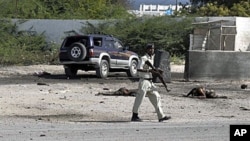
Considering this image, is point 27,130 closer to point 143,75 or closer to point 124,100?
point 143,75

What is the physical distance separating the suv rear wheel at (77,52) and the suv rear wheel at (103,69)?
1.01m

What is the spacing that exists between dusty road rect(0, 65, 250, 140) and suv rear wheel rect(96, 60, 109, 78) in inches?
14.3

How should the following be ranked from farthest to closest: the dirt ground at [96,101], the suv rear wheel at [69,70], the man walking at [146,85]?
the suv rear wheel at [69,70]
the dirt ground at [96,101]
the man walking at [146,85]

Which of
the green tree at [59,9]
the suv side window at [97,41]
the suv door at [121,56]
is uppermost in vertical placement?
the green tree at [59,9]

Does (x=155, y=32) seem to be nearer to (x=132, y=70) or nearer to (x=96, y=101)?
(x=132, y=70)

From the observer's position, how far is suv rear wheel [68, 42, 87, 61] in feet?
98.4

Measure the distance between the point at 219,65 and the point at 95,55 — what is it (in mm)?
5510

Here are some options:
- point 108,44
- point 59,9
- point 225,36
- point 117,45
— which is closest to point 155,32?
point 225,36

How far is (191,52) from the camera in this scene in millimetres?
29000

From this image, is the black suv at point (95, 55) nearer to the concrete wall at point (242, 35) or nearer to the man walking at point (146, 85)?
the concrete wall at point (242, 35)

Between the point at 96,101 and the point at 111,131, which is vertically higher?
the point at 111,131

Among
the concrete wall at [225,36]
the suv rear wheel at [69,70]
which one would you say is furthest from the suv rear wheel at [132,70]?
the concrete wall at [225,36]

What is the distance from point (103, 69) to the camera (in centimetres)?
3080

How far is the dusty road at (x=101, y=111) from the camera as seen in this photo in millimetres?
13711
